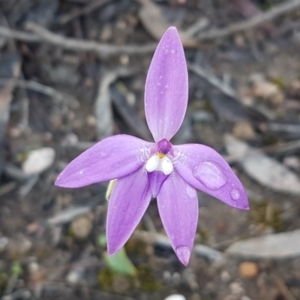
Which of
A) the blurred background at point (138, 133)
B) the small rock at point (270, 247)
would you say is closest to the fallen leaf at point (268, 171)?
the blurred background at point (138, 133)

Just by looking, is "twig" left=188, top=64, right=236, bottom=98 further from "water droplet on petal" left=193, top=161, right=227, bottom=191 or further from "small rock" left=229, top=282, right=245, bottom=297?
"water droplet on petal" left=193, top=161, right=227, bottom=191

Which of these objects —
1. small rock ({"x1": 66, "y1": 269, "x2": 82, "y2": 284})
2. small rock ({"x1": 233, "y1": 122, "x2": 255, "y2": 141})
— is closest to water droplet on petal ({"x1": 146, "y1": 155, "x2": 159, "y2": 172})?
small rock ({"x1": 66, "y1": 269, "x2": 82, "y2": 284})

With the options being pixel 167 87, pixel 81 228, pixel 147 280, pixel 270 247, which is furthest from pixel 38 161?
pixel 167 87

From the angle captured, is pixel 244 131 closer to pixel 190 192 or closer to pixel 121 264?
pixel 121 264

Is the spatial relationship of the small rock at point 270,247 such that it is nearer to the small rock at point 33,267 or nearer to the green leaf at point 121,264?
the green leaf at point 121,264

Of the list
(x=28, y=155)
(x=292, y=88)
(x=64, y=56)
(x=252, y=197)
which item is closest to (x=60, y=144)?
(x=28, y=155)

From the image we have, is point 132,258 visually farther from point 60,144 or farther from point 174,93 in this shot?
point 174,93

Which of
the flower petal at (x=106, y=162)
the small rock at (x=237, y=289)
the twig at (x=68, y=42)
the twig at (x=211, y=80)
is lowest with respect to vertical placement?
the small rock at (x=237, y=289)

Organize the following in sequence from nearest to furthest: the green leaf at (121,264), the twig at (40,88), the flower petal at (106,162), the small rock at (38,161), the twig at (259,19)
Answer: the flower petal at (106,162), the green leaf at (121,264), the small rock at (38,161), the twig at (40,88), the twig at (259,19)
